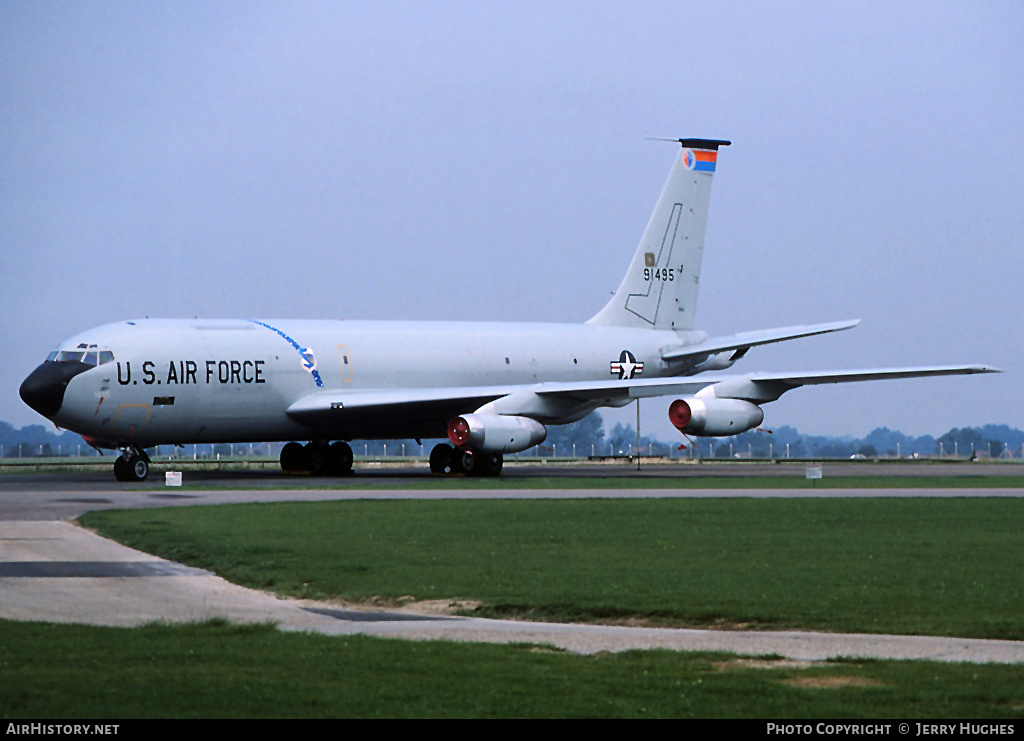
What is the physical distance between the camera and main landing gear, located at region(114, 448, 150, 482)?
40.2 m

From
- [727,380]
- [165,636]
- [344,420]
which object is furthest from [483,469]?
[165,636]

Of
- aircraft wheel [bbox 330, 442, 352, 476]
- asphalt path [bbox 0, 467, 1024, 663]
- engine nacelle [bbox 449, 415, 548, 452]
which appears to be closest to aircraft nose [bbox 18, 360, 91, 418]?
aircraft wheel [bbox 330, 442, 352, 476]

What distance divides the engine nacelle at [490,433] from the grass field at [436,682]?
28509 millimetres

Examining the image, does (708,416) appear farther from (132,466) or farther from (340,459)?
(132,466)

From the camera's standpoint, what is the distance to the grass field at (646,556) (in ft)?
49.4

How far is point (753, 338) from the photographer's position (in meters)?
50.0

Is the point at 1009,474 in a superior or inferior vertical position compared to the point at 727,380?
inferior

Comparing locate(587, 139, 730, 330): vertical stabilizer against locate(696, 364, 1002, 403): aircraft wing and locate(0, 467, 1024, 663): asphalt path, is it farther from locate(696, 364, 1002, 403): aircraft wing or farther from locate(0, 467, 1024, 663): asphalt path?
locate(0, 467, 1024, 663): asphalt path

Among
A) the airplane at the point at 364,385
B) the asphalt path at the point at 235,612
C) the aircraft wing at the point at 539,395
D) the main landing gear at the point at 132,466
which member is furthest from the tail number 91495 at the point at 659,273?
the asphalt path at the point at 235,612

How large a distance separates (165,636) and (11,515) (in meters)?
14.8

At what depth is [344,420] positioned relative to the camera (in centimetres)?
4472

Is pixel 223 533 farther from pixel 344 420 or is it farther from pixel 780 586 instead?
pixel 344 420

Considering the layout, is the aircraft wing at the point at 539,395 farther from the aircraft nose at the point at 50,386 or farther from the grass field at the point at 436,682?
the grass field at the point at 436,682
